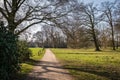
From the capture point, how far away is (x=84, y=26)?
218 feet

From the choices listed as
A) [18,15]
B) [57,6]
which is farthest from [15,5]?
[57,6]

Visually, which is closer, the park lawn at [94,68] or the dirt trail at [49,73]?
the dirt trail at [49,73]

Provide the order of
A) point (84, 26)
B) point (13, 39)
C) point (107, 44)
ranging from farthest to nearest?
point (107, 44)
point (84, 26)
point (13, 39)

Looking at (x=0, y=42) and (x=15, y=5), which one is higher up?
(x=15, y=5)

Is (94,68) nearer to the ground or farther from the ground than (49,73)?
nearer to the ground

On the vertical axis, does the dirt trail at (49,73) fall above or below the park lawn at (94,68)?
above

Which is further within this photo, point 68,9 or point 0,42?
point 68,9

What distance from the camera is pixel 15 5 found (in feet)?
79.5

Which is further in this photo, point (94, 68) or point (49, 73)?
point (94, 68)

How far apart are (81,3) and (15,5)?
6.77 metres

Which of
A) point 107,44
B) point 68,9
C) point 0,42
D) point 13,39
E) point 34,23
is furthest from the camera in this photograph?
point 107,44

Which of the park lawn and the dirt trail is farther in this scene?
the park lawn

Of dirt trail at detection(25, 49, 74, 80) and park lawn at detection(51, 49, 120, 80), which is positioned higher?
dirt trail at detection(25, 49, 74, 80)

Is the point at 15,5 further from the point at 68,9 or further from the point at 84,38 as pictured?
the point at 84,38
